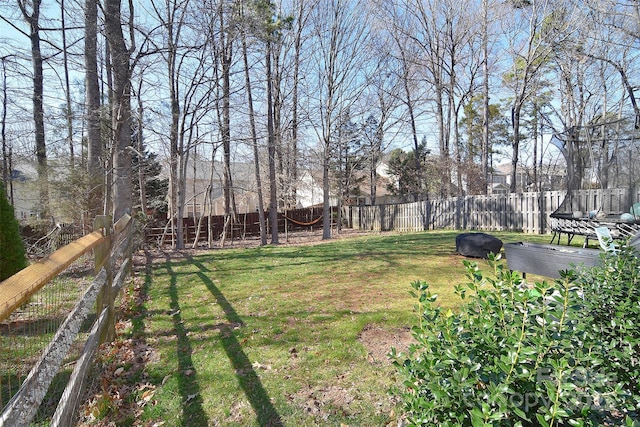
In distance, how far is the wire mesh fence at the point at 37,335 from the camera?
1.49 meters

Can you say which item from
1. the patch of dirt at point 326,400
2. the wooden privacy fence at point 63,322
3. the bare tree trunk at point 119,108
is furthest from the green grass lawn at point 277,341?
the bare tree trunk at point 119,108

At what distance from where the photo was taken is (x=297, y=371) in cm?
256

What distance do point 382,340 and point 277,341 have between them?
36.4 inches

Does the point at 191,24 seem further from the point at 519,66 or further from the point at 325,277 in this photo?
the point at 519,66

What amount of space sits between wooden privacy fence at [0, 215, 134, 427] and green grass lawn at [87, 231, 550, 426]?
475mm

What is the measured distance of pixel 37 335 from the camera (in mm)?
1819

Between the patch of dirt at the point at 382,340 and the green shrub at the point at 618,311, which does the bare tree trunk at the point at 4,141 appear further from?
the green shrub at the point at 618,311

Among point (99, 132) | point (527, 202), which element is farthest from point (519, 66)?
point (99, 132)

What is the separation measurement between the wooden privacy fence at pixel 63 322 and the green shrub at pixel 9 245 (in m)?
1.76

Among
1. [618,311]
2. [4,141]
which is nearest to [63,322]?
[618,311]

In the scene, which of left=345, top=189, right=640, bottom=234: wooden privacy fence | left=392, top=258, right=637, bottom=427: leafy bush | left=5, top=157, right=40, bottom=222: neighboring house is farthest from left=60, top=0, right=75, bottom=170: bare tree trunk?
left=345, top=189, right=640, bottom=234: wooden privacy fence

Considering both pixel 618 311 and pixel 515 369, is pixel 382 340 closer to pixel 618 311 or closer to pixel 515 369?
pixel 618 311

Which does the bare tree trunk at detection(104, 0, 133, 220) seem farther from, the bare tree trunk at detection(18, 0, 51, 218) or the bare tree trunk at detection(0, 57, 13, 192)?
the bare tree trunk at detection(0, 57, 13, 192)

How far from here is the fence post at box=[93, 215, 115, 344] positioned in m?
2.82
